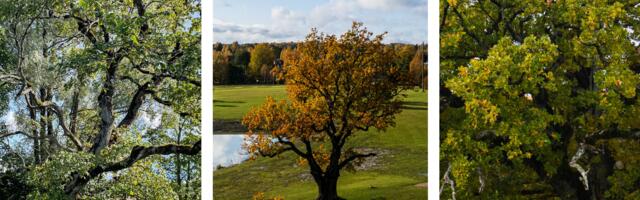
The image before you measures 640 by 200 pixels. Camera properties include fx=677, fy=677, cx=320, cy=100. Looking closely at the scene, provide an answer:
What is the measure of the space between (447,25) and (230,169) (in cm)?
207

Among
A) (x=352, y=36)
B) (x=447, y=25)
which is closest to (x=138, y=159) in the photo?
(x=352, y=36)

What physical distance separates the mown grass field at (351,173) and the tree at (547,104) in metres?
0.27

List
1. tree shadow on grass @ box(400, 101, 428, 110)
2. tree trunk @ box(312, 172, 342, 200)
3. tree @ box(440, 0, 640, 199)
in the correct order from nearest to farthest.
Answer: tree @ box(440, 0, 640, 199) → tree shadow on grass @ box(400, 101, 428, 110) → tree trunk @ box(312, 172, 342, 200)

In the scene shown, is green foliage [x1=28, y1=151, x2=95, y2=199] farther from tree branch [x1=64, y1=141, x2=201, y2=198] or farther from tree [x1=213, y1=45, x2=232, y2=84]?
tree [x1=213, y1=45, x2=232, y2=84]

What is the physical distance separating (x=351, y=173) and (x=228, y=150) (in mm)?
987

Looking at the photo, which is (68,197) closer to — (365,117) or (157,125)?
(157,125)

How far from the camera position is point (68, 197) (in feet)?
17.7

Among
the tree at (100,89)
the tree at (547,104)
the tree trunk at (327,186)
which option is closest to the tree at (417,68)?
the tree at (547,104)

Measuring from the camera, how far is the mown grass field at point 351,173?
5.28 meters

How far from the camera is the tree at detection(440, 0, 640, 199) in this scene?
511 centimetres

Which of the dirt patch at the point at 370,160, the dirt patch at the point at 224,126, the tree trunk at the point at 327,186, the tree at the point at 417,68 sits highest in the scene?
the tree at the point at 417,68

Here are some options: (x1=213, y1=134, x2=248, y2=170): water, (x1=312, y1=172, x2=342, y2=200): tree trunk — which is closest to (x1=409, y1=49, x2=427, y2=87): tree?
(x1=312, y1=172, x2=342, y2=200): tree trunk

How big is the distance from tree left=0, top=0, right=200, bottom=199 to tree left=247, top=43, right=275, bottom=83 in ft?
1.47

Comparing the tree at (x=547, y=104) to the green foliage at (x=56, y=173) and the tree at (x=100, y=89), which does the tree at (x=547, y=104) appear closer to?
the tree at (x=100, y=89)
